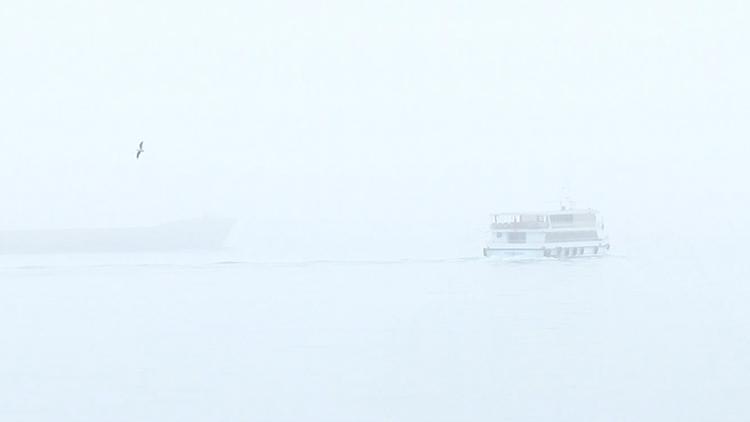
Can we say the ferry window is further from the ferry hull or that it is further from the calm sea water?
the calm sea water

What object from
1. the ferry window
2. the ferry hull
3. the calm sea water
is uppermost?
the ferry window

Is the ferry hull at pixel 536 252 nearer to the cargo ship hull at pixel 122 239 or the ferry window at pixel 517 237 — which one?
the ferry window at pixel 517 237

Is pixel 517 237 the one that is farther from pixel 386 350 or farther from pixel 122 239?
pixel 122 239

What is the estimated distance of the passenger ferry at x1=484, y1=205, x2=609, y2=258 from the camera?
2192 inches

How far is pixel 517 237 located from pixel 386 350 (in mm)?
28330

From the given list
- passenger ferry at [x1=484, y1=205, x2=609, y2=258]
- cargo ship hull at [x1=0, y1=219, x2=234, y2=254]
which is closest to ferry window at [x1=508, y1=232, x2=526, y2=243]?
passenger ferry at [x1=484, y1=205, x2=609, y2=258]

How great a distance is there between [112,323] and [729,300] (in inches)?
840

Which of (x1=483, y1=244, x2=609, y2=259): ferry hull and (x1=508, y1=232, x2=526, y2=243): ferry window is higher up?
(x1=508, y1=232, x2=526, y2=243): ferry window

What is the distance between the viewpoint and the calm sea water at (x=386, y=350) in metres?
21.5

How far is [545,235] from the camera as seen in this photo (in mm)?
55844

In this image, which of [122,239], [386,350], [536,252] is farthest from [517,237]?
[122,239]

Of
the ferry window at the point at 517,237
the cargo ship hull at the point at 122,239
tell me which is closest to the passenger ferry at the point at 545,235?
the ferry window at the point at 517,237

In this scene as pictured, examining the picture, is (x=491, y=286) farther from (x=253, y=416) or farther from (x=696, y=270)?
(x=253, y=416)

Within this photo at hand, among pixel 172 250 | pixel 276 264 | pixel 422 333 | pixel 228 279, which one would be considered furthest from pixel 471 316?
pixel 172 250
